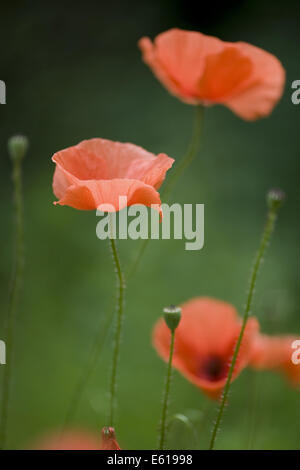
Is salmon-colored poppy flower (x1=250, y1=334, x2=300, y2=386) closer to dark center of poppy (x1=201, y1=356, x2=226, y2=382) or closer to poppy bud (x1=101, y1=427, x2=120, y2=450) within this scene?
dark center of poppy (x1=201, y1=356, x2=226, y2=382)

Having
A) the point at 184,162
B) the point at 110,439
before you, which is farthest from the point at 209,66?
the point at 110,439

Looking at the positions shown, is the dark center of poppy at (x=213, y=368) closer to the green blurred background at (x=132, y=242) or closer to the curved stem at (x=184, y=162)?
the green blurred background at (x=132, y=242)

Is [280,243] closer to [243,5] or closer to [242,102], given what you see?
[242,102]

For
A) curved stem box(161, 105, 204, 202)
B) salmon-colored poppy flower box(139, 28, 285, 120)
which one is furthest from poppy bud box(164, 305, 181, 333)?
salmon-colored poppy flower box(139, 28, 285, 120)

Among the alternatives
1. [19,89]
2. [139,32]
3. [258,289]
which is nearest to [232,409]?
[258,289]

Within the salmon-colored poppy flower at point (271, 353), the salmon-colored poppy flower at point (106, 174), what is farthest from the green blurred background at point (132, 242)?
the salmon-colored poppy flower at point (106, 174)
